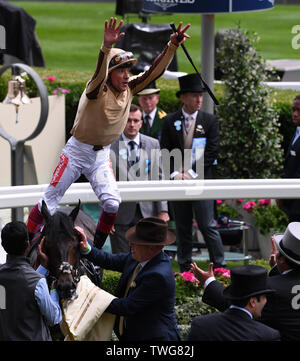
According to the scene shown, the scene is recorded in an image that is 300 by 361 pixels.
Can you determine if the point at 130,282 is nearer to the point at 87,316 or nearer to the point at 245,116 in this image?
the point at 87,316

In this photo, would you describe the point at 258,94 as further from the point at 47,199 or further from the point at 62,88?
the point at 47,199

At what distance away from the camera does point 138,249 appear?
5.10 meters

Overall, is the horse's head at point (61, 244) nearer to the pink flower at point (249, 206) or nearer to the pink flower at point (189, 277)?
the pink flower at point (189, 277)

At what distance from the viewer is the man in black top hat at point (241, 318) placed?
14.5 feet

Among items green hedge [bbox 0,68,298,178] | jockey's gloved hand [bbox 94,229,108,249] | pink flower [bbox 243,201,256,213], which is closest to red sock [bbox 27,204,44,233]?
jockey's gloved hand [bbox 94,229,108,249]

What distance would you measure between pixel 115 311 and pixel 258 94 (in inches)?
193

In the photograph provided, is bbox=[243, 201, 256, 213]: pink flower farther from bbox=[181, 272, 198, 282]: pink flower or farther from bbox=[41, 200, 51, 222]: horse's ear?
bbox=[41, 200, 51, 222]: horse's ear

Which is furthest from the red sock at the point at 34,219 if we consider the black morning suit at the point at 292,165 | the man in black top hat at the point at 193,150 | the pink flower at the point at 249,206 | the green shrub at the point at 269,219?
the pink flower at the point at 249,206

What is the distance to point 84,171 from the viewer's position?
5105 mm

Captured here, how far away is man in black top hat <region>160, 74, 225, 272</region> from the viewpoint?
7536 mm

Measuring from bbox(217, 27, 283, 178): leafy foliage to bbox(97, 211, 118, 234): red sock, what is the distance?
4375 millimetres

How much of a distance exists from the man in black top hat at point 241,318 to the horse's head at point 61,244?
2.96 feet

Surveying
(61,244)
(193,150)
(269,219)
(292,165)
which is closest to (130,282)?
(61,244)

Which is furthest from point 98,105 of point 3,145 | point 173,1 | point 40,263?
point 3,145
